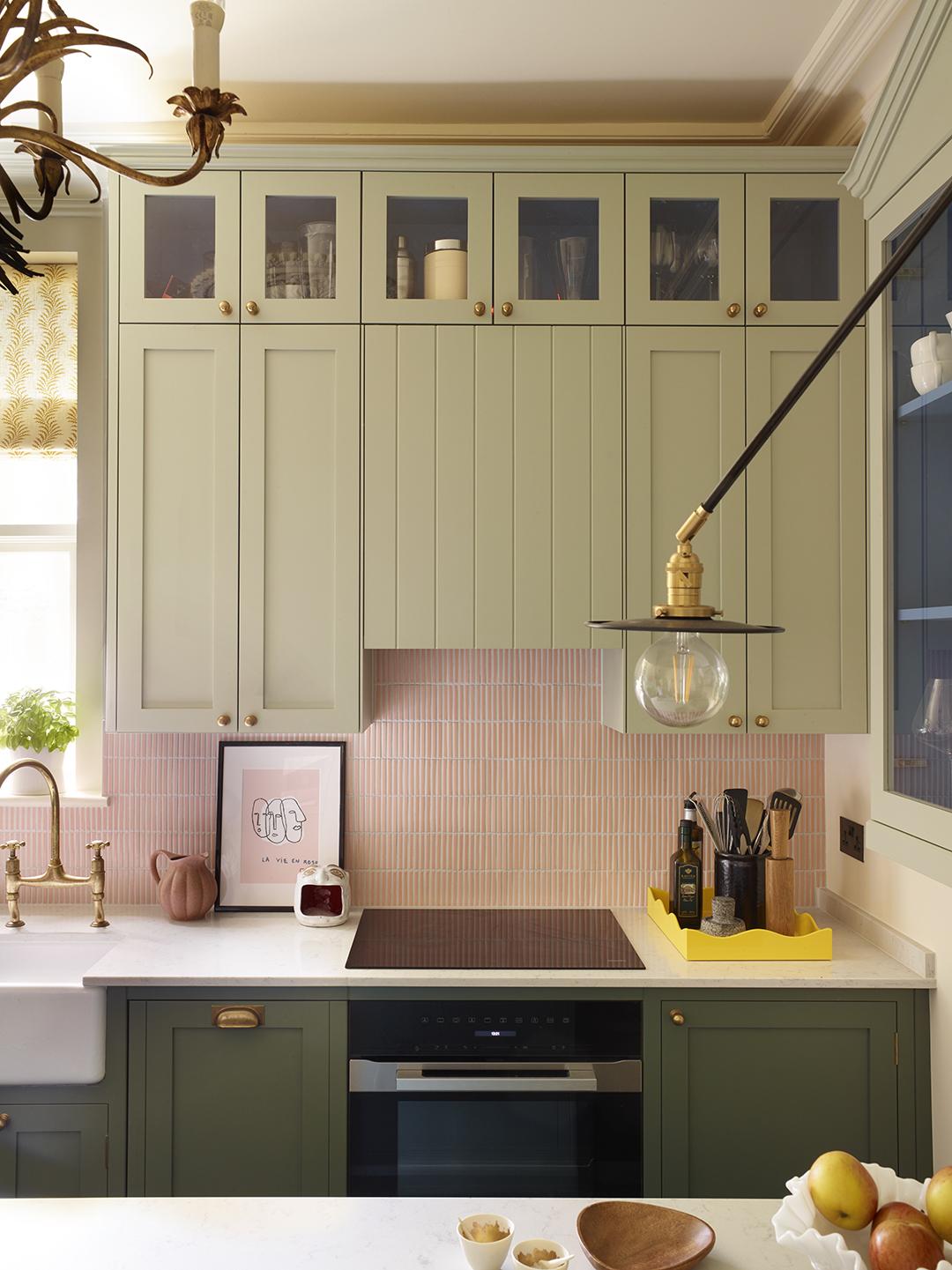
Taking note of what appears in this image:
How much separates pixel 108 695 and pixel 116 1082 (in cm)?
88

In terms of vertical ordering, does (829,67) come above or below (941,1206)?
above

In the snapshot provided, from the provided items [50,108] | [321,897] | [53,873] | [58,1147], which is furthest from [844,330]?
[53,873]

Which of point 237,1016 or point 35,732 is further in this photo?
point 35,732

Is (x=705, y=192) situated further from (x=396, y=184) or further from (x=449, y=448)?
(x=449, y=448)

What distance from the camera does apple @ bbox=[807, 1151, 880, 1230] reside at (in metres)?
0.92

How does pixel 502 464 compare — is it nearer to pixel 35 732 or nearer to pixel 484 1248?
pixel 35 732

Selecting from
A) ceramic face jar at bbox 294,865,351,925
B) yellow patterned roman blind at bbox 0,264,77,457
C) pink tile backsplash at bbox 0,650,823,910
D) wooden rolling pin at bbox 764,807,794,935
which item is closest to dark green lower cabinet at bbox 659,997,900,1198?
wooden rolling pin at bbox 764,807,794,935

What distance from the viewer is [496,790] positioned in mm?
2488

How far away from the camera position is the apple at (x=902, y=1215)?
2.90ft

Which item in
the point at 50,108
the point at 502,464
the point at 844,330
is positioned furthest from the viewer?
the point at 502,464

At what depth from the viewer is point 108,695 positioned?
2.17 m

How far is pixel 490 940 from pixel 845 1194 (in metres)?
1.31

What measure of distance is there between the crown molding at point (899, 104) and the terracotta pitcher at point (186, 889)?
2.05 m

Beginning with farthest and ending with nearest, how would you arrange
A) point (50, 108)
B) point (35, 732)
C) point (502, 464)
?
point (35, 732) → point (502, 464) → point (50, 108)
